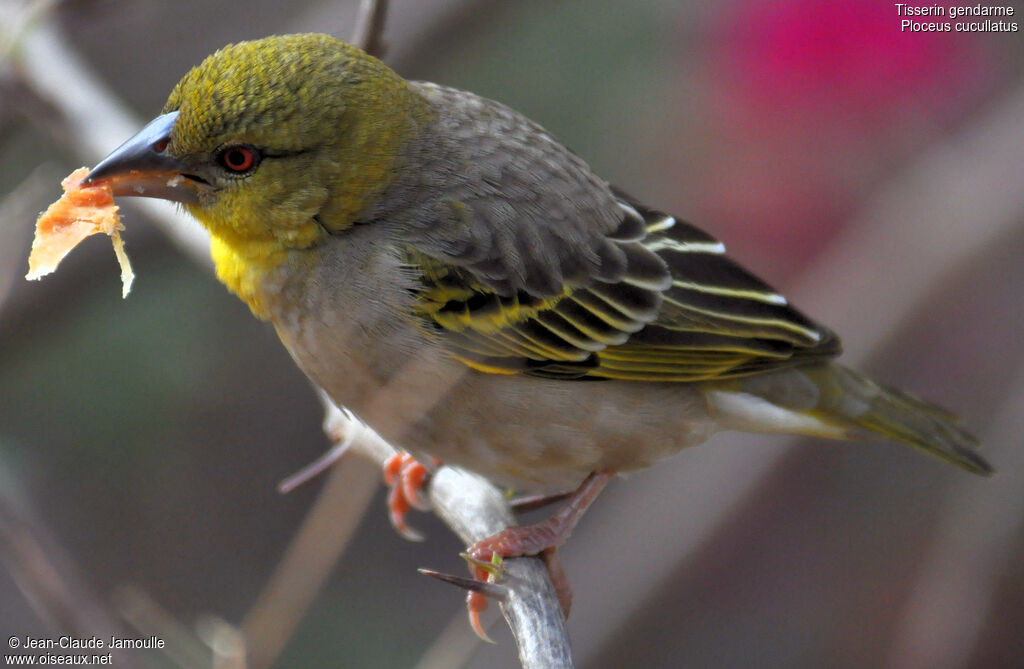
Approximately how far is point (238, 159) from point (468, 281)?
77 centimetres

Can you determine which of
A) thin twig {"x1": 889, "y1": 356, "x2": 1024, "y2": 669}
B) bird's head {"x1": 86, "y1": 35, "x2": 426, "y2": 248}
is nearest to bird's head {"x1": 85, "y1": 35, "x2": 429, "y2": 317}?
bird's head {"x1": 86, "y1": 35, "x2": 426, "y2": 248}

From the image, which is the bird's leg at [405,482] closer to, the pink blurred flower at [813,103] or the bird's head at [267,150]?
the bird's head at [267,150]

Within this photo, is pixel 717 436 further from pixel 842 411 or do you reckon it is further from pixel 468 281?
pixel 468 281

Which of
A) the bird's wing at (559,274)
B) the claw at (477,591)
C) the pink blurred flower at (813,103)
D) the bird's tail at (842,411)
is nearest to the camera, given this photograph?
the claw at (477,591)

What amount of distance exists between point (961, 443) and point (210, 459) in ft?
13.9

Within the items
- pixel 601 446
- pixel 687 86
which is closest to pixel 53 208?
pixel 601 446

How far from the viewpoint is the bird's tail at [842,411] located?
4023mm

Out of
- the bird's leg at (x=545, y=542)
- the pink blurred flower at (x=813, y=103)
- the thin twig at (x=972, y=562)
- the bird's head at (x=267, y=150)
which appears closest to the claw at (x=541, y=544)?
the bird's leg at (x=545, y=542)

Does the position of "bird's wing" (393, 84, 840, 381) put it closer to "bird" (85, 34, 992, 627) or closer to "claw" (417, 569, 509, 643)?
"bird" (85, 34, 992, 627)

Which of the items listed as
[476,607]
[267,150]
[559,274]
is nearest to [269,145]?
[267,150]

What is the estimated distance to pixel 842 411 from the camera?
4078 mm

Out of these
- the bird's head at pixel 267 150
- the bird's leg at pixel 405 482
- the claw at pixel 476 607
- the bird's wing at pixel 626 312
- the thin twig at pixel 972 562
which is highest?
the bird's head at pixel 267 150

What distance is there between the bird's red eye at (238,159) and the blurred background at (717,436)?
5.53 ft

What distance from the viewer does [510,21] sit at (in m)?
5.90
